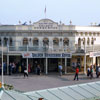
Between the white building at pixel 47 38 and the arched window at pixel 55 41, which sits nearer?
the white building at pixel 47 38

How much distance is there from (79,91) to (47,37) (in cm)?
2136

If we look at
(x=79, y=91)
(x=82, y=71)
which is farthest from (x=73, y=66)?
(x=79, y=91)

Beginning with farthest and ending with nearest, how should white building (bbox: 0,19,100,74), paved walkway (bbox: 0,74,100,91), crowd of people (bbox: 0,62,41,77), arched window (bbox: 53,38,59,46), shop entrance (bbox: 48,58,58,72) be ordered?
1. arched window (bbox: 53,38,59,46)
2. shop entrance (bbox: 48,58,58,72)
3. white building (bbox: 0,19,100,74)
4. crowd of people (bbox: 0,62,41,77)
5. paved walkway (bbox: 0,74,100,91)

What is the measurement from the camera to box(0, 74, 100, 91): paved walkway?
24.3m

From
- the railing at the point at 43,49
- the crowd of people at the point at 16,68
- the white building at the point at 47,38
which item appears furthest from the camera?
the white building at the point at 47,38

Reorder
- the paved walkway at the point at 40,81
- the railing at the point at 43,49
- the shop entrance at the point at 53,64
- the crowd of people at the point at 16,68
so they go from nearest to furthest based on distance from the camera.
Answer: the paved walkway at the point at 40,81
the crowd of people at the point at 16,68
the railing at the point at 43,49
the shop entrance at the point at 53,64

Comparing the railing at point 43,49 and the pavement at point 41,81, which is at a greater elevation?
the railing at point 43,49

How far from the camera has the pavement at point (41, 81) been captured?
24.3 meters

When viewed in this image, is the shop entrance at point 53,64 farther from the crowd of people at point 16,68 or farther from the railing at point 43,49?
the railing at point 43,49

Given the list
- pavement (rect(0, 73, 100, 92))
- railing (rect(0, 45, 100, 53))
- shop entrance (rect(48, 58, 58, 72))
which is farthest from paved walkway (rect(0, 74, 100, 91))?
shop entrance (rect(48, 58, 58, 72))

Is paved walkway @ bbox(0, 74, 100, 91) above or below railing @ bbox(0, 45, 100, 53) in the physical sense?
below

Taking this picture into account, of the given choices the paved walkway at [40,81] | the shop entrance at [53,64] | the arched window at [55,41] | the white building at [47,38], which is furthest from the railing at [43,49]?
the arched window at [55,41]

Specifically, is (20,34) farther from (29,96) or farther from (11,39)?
(29,96)

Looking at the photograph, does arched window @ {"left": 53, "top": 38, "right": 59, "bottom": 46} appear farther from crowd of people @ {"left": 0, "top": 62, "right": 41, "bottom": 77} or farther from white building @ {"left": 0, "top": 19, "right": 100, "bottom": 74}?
crowd of people @ {"left": 0, "top": 62, "right": 41, "bottom": 77}
